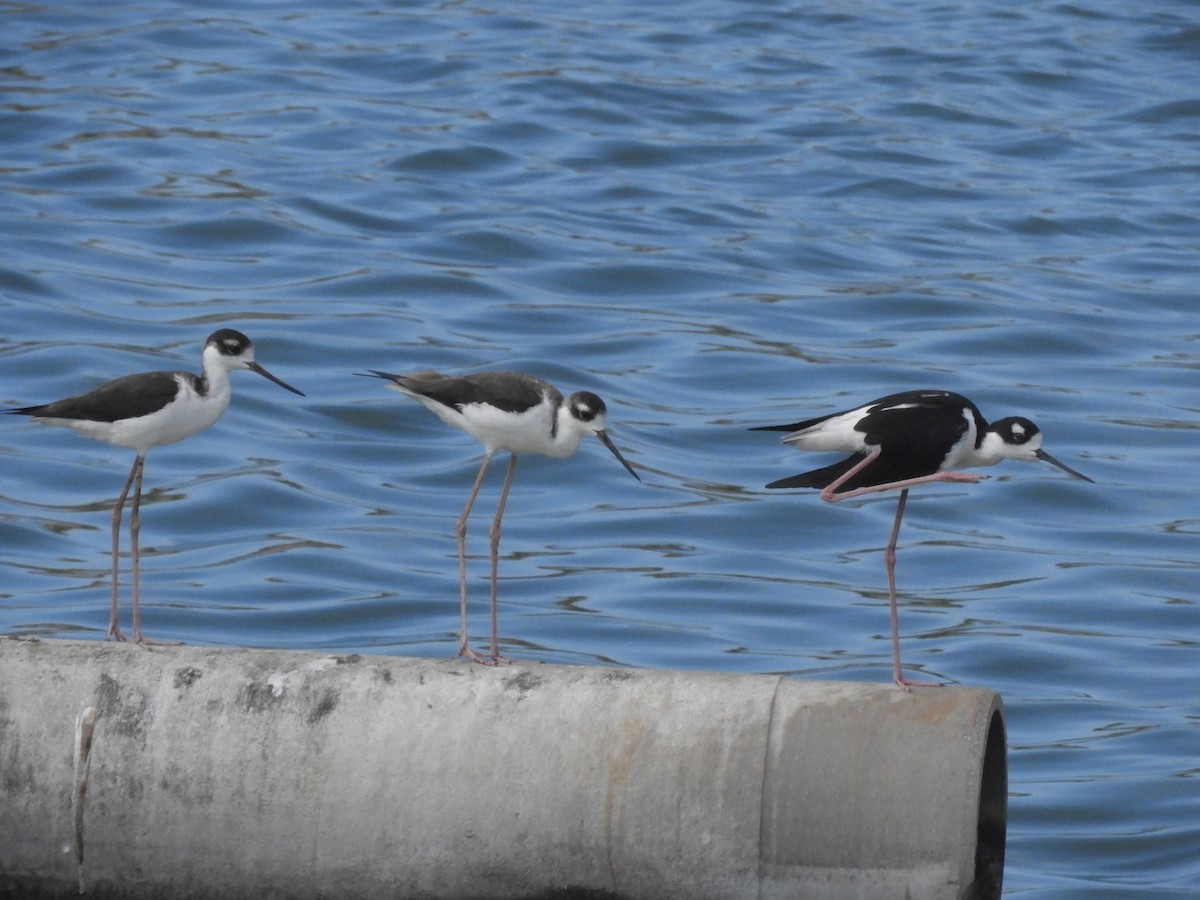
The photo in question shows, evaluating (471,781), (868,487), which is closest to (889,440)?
(868,487)

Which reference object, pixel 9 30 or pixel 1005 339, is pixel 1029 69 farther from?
pixel 9 30

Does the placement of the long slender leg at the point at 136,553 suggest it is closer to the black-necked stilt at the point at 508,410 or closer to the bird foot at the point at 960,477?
the black-necked stilt at the point at 508,410

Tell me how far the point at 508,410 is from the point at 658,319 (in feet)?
42.5

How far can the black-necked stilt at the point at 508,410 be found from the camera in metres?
9.76

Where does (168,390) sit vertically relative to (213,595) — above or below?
above

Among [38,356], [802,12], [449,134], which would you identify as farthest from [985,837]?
[802,12]

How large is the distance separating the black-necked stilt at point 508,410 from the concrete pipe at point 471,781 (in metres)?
1.38

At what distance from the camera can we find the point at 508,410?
9.76m

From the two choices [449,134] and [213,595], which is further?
[449,134]

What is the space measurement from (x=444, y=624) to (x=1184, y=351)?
10.3 metres

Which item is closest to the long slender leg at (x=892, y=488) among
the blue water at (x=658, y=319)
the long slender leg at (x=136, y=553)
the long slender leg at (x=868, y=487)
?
the long slender leg at (x=868, y=487)

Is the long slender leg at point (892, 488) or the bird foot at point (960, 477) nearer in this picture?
the bird foot at point (960, 477)

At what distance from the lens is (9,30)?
31.8 m

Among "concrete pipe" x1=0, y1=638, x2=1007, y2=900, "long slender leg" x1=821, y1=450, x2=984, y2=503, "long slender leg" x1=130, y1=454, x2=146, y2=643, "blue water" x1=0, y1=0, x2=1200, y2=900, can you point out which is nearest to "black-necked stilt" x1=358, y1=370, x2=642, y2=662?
"long slender leg" x1=821, y1=450, x2=984, y2=503
